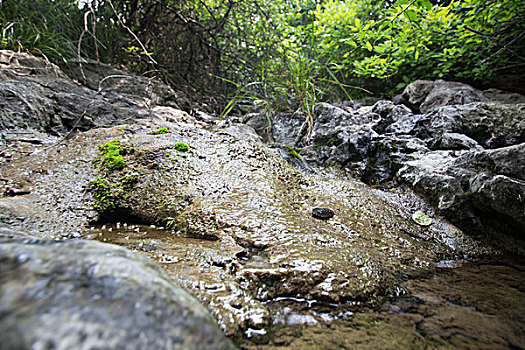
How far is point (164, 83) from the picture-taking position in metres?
4.84

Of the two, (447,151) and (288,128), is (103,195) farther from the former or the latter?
(447,151)

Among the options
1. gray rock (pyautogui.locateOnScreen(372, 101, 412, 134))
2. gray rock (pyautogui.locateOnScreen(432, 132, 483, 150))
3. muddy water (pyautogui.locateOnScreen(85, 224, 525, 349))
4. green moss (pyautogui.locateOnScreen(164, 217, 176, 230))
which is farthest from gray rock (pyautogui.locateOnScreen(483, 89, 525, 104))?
green moss (pyautogui.locateOnScreen(164, 217, 176, 230))

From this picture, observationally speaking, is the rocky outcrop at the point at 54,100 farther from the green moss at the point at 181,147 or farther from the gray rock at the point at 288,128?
the gray rock at the point at 288,128

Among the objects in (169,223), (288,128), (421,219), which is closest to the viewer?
(169,223)

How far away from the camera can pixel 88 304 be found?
0.50 meters

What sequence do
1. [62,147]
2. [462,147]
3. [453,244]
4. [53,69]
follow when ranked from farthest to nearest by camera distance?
[53,69] < [462,147] < [62,147] < [453,244]

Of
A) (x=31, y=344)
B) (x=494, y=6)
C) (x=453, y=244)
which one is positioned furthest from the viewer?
(x=494, y=6)

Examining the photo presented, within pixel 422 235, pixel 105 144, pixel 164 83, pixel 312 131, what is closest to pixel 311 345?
pixel 422 235

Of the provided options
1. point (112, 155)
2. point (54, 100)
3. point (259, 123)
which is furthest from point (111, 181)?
point (259, 123)

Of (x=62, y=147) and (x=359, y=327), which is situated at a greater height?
(x=359, y=327)

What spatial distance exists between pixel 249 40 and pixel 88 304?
599 centimetres

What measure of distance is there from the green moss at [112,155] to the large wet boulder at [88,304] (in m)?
1.42

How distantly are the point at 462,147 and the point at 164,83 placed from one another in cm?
501

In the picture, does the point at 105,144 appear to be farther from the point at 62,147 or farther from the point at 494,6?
the point at 494,6
